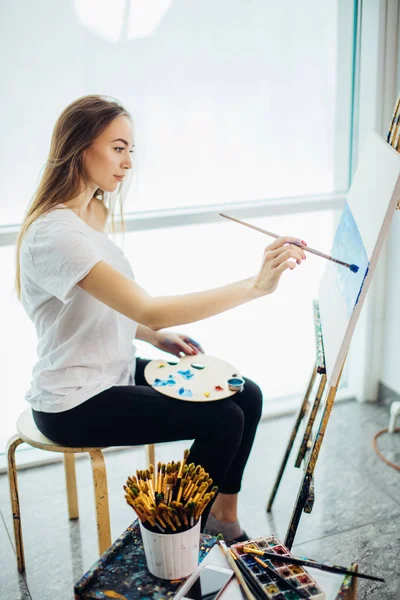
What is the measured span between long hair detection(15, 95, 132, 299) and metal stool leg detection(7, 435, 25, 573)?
526mm

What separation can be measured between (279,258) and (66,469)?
1.01 meters

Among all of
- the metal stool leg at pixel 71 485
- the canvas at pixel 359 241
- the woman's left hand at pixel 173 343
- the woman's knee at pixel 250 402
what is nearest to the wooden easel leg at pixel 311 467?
the canvas at pixel 359 241

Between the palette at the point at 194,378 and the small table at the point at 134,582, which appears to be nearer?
the small table at the point at 134,582

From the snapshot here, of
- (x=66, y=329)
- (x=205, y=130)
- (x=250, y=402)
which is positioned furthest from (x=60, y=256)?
(x=205, y=130)

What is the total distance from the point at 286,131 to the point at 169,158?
0.45 m

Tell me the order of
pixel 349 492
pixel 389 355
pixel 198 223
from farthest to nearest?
pixel 389 355
pixel 198 223
pixel 349 492

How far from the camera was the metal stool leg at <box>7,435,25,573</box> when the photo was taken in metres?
1.76

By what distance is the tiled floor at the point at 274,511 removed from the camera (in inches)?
72.4

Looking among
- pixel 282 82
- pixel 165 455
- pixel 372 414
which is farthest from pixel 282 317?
pixel 282 82

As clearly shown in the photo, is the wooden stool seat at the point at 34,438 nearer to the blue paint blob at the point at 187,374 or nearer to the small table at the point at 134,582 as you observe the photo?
the blue paint blob at the point at 187,374

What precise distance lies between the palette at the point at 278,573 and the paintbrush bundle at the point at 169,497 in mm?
128

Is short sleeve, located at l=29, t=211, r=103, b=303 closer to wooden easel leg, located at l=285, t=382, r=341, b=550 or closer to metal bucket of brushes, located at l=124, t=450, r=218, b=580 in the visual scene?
metal bucket of brushes, located at l=124, t=450, r=218, b=580

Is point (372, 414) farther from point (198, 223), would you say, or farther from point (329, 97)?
point (329, 97)

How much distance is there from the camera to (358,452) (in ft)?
7.85
